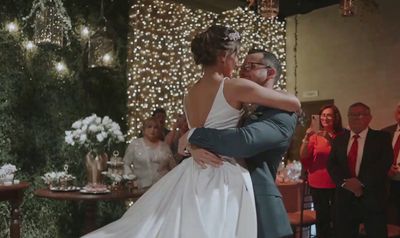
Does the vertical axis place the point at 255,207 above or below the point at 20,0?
below

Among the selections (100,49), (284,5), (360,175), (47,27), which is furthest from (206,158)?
(284,5)

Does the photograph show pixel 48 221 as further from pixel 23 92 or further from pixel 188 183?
pixel 188 183

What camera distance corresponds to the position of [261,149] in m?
1.94

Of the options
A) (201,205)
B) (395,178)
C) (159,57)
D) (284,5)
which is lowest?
(395,178)

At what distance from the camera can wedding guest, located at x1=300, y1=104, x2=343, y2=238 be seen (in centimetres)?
538

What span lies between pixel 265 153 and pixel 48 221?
4118 millimetres

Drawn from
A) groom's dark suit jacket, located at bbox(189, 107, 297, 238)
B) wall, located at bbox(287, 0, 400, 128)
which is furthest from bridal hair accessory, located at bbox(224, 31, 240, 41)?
wall, located at bbox(287, 0, 400, 128)

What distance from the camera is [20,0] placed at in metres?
5.41

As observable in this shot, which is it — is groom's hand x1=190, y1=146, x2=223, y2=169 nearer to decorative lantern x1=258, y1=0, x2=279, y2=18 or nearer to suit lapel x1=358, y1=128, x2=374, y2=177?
decorative lantern x1=258, y1=0, x2=279, y2=18

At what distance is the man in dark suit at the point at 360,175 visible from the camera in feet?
15.1

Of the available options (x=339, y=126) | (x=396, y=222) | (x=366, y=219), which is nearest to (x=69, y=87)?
(x=339, y=126)

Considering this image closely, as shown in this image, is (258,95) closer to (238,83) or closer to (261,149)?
(238,83)

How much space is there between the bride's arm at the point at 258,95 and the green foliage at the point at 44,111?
3910 millimetres

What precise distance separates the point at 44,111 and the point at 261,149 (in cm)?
413
